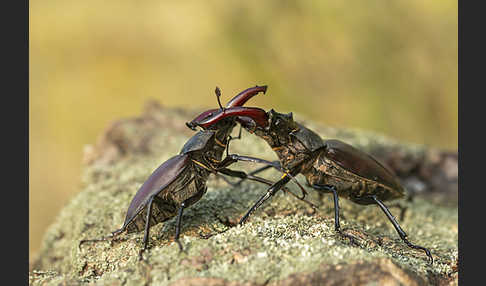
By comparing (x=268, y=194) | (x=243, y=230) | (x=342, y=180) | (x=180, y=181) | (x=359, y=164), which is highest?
(x=359, y=164)

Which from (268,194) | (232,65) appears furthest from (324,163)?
(232,65)

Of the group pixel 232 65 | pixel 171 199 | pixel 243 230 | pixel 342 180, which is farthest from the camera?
pixel 232 65

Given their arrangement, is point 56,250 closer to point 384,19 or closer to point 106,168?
point 106,168

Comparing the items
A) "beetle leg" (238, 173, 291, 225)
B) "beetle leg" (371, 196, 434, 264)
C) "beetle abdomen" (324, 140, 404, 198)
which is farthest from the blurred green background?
"beetle leg" (238, 173, 291, 225)

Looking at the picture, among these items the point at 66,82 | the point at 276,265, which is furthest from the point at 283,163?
the point at 66,82

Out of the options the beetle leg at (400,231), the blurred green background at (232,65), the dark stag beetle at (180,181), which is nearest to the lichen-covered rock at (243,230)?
the beetle leg at (400,231)

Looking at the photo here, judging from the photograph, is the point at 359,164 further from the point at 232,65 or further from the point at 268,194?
the point at 232,65

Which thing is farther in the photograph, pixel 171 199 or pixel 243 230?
pixel 171 199
